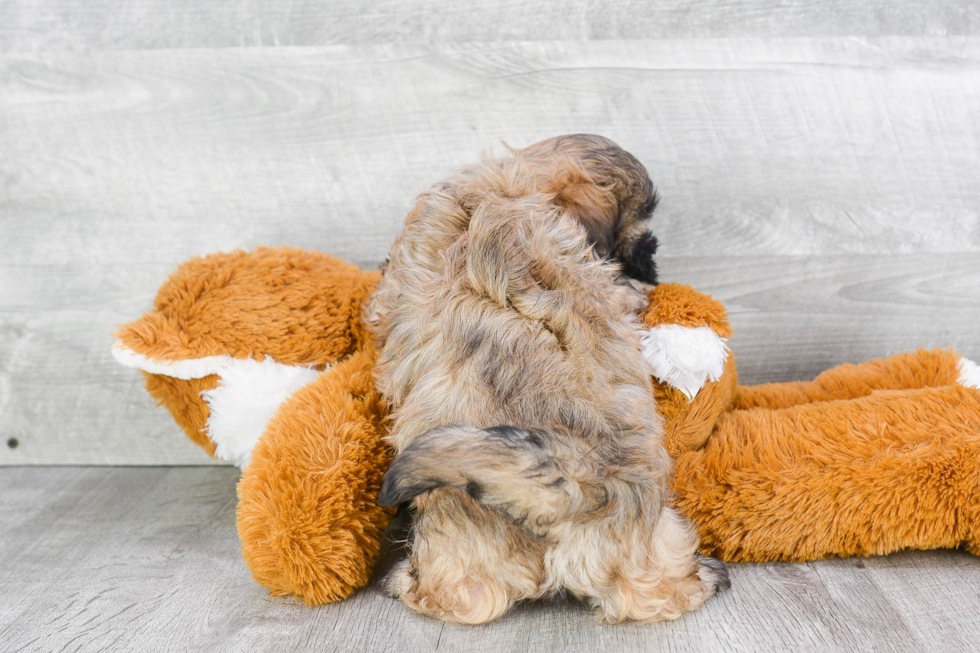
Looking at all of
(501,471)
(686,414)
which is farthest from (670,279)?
(501,471)

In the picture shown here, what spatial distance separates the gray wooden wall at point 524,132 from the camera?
76.6 inches

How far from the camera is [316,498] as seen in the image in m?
1.36

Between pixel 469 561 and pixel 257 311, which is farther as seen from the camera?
pixel 257 311

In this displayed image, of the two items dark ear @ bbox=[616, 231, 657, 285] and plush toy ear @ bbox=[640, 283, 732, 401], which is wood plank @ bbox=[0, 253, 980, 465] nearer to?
dark ear @ bbox=[616, 231, 657, 285]

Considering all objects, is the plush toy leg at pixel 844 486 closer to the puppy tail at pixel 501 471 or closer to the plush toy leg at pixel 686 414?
the plush toy leg at pixel 686 414

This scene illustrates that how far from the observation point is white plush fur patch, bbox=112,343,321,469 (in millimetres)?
1602

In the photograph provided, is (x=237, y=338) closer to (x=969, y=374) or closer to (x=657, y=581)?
(x=657, y=581)

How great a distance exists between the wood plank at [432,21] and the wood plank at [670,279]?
59 cm

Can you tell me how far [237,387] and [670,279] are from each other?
1125mm

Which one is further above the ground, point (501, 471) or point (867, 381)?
point (501, 471)

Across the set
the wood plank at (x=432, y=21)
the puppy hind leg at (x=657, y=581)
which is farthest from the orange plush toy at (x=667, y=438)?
the wood plank at (x=432, y=21)

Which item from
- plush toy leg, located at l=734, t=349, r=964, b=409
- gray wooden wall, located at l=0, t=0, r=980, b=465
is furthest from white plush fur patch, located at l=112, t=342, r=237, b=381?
plush toy leg, located at l=734, t=349, r=964, b=409

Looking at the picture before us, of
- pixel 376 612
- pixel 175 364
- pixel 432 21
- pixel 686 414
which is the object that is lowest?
pixel 376 612

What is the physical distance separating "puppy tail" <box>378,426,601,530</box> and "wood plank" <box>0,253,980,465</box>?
0.97m
